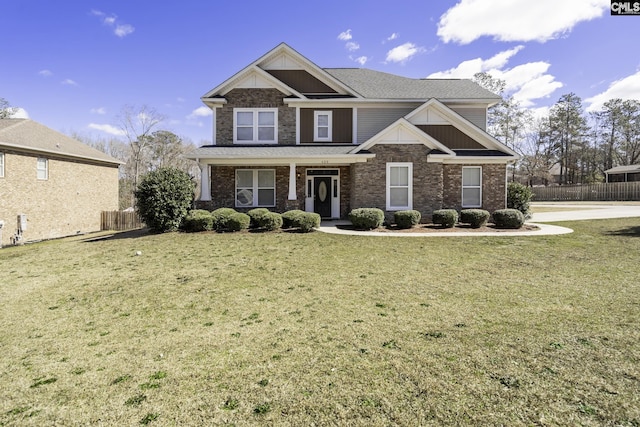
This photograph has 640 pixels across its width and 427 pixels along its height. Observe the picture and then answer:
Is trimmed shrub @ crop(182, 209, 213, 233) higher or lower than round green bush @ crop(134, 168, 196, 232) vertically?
lower

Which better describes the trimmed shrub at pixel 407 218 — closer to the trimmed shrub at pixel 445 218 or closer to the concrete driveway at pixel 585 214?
the trimmed shrub at pixel 445 218

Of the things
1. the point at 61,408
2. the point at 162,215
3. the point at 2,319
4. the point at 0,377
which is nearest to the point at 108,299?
the point at 2,319

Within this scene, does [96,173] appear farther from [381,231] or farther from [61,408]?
[61,408]

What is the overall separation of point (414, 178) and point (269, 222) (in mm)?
7033

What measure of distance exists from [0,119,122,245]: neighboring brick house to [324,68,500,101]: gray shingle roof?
58.9 feet

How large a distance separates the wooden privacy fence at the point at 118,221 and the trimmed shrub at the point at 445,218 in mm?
20561

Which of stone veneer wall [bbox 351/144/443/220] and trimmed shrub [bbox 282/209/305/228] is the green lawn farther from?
stone veneer wall [bbox 351/144/443/220]

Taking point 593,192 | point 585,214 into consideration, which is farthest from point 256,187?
point 593,192

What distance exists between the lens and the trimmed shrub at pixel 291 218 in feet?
43.2

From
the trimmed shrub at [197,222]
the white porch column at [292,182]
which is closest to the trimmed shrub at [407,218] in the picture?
the white porch column at [292,182]

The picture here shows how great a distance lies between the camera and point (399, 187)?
599 inches

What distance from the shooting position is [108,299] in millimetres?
6094

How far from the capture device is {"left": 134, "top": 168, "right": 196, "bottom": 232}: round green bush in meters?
12.7

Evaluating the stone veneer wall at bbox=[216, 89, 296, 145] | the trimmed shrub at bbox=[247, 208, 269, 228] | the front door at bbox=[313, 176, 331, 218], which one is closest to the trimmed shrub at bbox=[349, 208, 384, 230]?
the trimmed shrub at bbox=[247, 208, 269, 228]
